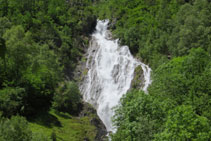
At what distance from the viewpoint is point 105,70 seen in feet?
225

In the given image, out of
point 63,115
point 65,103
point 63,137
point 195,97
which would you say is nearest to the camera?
point 195,97

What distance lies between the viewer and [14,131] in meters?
18.3

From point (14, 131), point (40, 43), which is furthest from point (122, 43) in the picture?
point (14, 131)

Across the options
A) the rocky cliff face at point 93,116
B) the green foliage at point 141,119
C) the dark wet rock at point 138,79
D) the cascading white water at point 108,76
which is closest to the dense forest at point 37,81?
the rocky cliff face at point 93,116

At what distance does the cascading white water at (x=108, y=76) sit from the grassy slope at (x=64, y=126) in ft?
21.8

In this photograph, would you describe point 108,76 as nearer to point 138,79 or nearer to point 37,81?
point 138,79

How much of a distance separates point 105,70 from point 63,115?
875 inches

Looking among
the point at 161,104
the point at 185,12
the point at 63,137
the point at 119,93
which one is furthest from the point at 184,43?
the point at 161,104

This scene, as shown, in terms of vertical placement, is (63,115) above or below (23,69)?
below

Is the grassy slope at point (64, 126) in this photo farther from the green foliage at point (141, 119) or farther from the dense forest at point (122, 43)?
the green foliage at point (141, 119)

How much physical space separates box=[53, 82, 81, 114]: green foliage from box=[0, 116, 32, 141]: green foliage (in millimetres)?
32306

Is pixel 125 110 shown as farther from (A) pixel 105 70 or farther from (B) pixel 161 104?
(A) pixel 105 70

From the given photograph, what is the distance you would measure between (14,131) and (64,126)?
27.1 meters

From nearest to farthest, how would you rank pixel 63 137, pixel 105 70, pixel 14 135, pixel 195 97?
pixel 14 135
pixel 195 97
pixel 63 137
pixel 105 70
